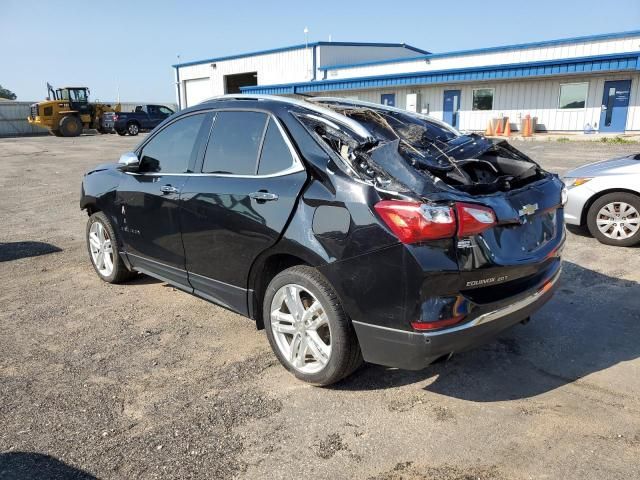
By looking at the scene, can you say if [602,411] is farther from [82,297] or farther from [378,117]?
[82,297]

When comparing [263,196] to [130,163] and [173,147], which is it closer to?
[173,147]

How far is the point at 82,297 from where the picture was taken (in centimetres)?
513

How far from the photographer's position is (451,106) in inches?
1190

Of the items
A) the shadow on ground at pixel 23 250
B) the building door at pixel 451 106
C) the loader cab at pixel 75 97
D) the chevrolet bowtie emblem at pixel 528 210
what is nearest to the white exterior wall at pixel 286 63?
the loader cab at pixel 75 97

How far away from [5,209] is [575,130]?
2492cm

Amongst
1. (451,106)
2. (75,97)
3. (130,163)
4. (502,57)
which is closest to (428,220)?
(130,163)

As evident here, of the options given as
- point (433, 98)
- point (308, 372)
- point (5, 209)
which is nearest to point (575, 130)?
point (433, 98)

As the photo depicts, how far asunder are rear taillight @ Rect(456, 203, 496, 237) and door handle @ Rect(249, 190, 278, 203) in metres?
1.18

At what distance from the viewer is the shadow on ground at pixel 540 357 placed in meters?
3.38

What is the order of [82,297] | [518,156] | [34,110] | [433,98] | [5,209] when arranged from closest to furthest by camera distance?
[518,156], [82,297], [5,209], [433,98], [34,110]

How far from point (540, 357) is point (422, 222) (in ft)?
5.64

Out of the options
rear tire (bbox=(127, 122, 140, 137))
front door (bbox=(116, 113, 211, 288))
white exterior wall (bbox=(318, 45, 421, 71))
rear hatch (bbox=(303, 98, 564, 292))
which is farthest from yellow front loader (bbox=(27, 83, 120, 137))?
rear hatch (bbox=(303, 98, 564, 292))

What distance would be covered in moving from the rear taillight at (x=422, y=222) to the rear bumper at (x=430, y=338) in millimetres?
518

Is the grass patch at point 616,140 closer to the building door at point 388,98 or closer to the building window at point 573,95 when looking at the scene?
the building window at point 573,95
